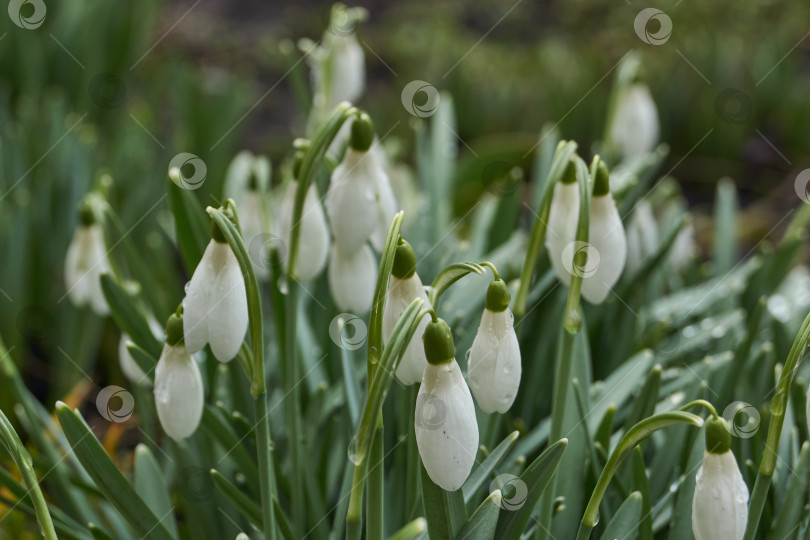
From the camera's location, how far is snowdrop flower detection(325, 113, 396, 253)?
40.8 inches

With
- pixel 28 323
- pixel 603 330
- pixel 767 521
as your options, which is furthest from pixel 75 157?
pixel 767 521

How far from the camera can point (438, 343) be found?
79 centimetres

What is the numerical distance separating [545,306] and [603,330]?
0.12m

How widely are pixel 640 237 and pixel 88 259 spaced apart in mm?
862

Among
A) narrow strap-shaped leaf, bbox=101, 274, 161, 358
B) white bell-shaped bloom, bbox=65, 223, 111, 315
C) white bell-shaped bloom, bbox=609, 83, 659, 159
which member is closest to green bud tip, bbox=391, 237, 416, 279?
narrow strap-shaped leaf, bbox=101, 274, 161, 358

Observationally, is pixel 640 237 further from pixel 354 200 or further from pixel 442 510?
pixel 442 510

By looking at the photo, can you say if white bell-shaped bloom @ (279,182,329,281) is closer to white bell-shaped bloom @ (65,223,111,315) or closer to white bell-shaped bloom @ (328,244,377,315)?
white bell-shaped bloom @ (328,244,377,315)

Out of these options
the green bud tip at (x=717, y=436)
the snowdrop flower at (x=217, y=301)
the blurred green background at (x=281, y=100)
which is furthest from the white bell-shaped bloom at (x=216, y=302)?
the blurred green background at (x=281, y=100)

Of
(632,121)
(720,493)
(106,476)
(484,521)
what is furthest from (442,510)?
(632,121)

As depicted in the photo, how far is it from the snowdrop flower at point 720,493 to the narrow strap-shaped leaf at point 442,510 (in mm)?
233

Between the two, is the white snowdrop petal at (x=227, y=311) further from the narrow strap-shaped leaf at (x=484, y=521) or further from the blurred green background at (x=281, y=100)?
the blurred green background at (x=281, y=100)

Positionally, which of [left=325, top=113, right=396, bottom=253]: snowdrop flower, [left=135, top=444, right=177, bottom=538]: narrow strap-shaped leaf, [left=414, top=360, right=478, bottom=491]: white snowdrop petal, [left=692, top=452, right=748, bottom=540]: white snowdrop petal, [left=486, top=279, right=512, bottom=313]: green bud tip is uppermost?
[left=325, top=113, right=396, bottom=253]: snowdrop flower

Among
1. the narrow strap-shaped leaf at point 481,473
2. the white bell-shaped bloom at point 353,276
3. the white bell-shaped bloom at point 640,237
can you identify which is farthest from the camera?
the white bell-shaped bloom at point 640,237

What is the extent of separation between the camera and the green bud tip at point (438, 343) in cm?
79
